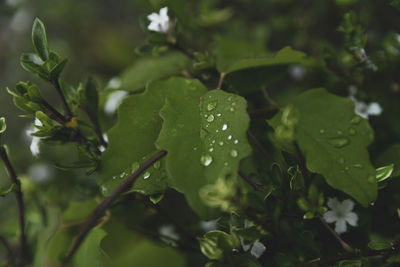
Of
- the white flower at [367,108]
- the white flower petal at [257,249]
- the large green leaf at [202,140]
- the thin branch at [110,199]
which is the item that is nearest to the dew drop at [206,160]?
the large green leaf at [202,140]

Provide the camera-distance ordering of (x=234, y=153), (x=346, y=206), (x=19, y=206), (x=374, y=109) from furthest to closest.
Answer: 1. (x=374, y=109)
2. (x=19, y=206)
3. (x=346, y=206)
4. (x=234, y=153)

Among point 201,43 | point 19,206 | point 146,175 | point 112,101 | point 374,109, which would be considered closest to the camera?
point 146,175

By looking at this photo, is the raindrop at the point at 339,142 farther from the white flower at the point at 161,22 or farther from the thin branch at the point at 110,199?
the white flower at the point at 161,22

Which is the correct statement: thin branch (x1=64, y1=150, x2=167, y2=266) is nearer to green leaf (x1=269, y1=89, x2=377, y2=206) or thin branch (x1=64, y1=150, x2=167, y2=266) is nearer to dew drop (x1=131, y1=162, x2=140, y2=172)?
dew drop (x1=131, y1=162, x2=140, y2=172)

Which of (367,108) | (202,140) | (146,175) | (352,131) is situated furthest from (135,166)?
(367,108)

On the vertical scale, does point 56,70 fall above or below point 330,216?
above

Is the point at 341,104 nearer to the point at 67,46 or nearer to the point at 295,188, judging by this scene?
the point at 295,188

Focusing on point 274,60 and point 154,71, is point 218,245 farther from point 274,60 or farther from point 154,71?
point 154,71

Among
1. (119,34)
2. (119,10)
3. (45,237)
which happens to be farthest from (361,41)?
(119,10)
